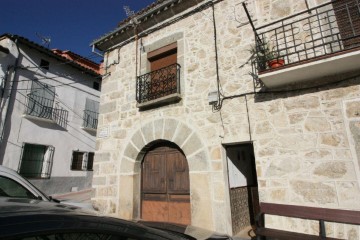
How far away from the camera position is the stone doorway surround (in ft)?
14.4

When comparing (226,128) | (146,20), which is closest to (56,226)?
(226,128)

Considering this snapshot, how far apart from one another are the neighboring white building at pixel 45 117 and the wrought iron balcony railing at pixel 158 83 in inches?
178

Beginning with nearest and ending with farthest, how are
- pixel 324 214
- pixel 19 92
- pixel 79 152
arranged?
pixel 324 214
pixel 19 92
pixel 79 152

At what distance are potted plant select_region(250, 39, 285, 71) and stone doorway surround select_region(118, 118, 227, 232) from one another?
1864mm

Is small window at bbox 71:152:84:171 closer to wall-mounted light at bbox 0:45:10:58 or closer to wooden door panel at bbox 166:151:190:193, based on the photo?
wall-mounted light at bbox 0:45:10:58

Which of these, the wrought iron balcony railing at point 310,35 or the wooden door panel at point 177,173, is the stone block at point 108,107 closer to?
the wooden door panel at point 177,173

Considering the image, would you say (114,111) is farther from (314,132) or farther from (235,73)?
(314,132)

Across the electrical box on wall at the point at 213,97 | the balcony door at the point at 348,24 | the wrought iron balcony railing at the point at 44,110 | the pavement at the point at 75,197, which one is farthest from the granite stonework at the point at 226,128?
the wrought iron balcony railing at the point at 44,110

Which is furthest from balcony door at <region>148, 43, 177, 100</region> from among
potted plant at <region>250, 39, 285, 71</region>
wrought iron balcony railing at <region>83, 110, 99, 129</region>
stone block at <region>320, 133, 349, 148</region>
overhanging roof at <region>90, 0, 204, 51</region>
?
wrought iron balcony railing at <region>83, 110, 99, 129</region>

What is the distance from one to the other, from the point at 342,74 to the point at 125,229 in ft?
12.6

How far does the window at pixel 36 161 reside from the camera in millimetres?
9867

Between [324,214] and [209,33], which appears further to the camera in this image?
[209,33]

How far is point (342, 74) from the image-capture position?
3.59 m

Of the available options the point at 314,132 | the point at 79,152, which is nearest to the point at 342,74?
the point at 314,132
